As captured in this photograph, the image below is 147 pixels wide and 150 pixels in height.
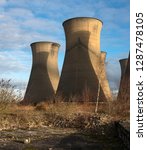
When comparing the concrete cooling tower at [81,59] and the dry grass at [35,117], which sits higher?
the concrete cooling tower at [81,59]

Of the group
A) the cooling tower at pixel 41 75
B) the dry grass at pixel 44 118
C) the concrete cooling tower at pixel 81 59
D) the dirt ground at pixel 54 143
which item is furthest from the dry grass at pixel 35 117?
the cooling tower at pixel 41 75

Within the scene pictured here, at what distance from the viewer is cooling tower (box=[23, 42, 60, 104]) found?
80.2ft

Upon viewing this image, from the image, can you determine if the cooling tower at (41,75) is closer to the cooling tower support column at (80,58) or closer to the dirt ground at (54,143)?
the cooling tower support column at (80,58)

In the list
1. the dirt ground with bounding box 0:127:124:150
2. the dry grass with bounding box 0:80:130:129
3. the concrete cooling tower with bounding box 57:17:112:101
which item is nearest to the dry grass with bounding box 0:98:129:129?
the dry grass with bounding box 0:80:130:129

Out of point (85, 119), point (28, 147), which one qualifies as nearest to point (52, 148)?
point (28, 147)

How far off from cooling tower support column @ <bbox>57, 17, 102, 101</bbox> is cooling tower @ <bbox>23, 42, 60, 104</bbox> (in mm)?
4239

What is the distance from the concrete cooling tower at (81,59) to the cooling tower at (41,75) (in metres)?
4.24

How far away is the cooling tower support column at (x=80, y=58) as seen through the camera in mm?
19688

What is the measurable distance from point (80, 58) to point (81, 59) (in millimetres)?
99

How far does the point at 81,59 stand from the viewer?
2034cm

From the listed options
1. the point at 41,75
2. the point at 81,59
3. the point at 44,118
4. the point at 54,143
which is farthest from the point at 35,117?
the point at 41,75

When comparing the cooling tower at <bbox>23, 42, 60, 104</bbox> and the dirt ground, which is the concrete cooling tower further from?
the dirt ground

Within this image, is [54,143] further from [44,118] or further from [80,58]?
[80,58]

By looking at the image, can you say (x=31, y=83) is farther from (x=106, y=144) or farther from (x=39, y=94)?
(x=106, y=144)
